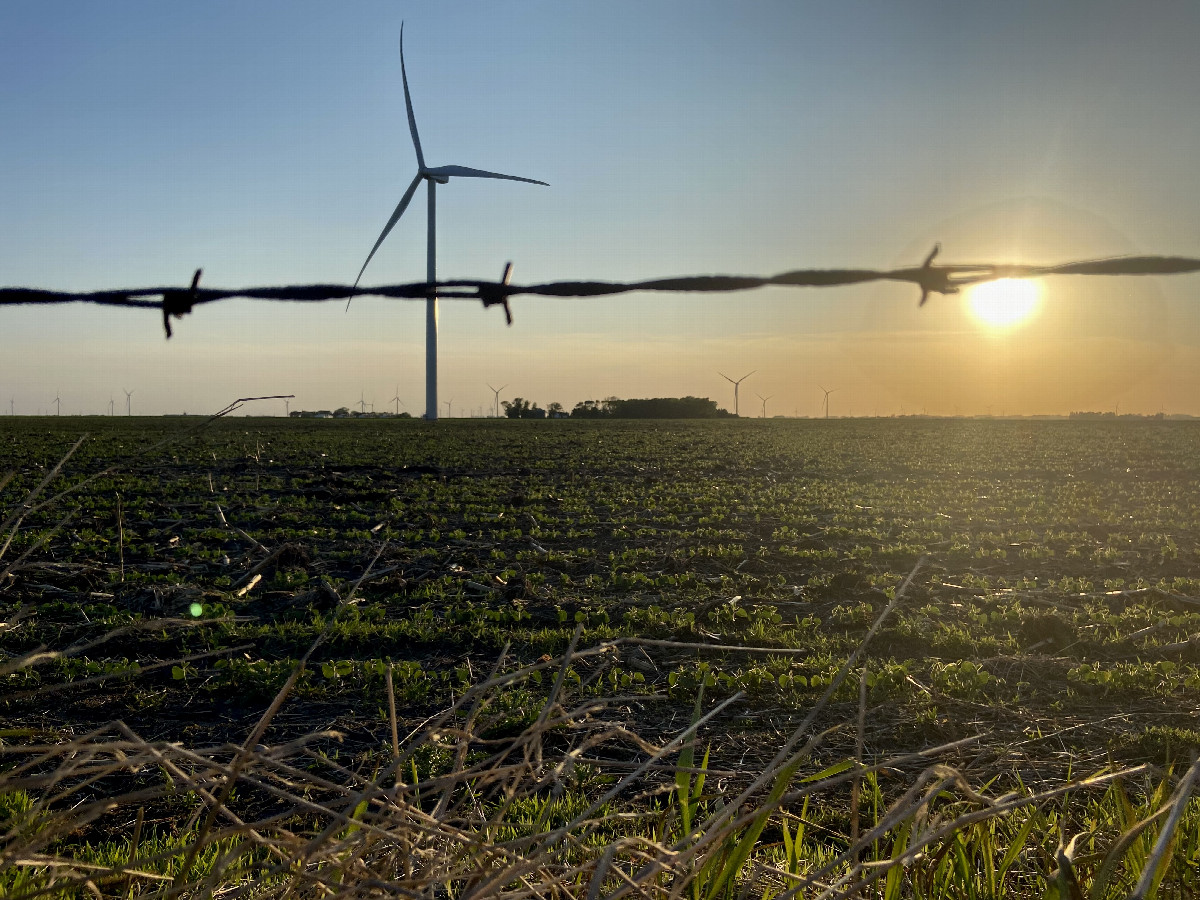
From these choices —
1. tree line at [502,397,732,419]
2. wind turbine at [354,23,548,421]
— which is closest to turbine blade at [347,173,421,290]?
wind turbine at [354,23,548,421]

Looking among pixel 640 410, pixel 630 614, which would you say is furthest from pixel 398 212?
pixel 640 410

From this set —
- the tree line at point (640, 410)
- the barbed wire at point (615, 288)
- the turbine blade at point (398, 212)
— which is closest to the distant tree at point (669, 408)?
the tree line at point (640, 410)

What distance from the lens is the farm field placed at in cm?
604

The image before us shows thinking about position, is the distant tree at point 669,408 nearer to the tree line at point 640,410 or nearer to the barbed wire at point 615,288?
the tree line at point 640,410

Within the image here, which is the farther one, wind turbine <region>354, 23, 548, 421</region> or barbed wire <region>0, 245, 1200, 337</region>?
wind turbine <region>354, 23, 548, 421</region>

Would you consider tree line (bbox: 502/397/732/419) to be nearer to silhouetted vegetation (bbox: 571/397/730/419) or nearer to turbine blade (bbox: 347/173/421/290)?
silhouetted vegetation (bbox: 571/397/730/419)

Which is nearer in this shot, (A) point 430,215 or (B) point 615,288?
(B) point 615,288

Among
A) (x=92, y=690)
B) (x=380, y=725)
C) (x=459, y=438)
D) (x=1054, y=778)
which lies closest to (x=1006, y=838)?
(x=1054, y=778)

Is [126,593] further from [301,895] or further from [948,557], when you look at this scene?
[948,557]

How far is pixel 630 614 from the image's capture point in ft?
31.4

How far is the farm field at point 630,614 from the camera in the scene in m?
6.04

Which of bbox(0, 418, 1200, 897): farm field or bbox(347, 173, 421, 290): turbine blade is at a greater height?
bbox(347, 173, 421, 290): turbine blade

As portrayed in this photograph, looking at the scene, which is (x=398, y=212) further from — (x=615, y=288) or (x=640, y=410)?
(x=640, y=410)

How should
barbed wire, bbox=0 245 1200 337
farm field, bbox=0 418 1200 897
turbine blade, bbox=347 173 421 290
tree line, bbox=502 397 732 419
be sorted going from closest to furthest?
barbed wire, bbox=0 245 1200 337, farm field, bbox=0 418 1200 897, turbine blade, bbox=347 173 421 290, tree line, bbox=502 397 732 419
